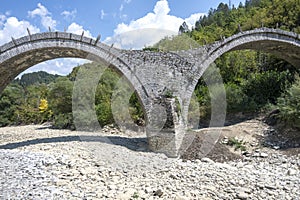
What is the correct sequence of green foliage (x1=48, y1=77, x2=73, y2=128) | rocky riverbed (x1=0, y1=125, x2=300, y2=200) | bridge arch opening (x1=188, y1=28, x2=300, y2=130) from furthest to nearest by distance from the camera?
green foliage (x1=48, y1=77, x2=73, y2=128)
bridge arch opening (x1=188, y1=28, x2=300, y2=130)
rocky riverbed (x1=0, y1=125, x2=300, y2=200)

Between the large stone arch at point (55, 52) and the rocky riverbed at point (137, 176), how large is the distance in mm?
2675

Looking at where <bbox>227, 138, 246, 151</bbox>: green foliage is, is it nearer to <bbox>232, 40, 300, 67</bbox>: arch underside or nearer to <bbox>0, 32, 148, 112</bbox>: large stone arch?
<bbox>0, 32, 148, 112</bbox>: large stone arch

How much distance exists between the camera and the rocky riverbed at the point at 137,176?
5446 mm

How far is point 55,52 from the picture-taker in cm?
905

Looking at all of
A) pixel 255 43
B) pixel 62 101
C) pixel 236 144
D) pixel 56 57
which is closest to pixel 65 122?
pixel 62 101

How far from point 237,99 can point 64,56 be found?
8676 mm

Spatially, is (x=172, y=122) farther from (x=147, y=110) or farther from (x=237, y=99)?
(x=237, y=99)

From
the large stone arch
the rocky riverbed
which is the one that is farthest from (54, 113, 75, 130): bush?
the rocky riverbed

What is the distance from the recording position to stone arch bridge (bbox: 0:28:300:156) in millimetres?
8312

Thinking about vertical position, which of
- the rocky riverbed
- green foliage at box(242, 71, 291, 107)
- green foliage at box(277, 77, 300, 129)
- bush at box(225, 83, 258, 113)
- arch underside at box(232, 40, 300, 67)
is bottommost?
the rocky riverbed

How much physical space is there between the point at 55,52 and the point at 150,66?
331 cm

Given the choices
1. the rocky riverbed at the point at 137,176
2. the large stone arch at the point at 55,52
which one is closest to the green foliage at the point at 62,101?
the large stone arch at the point at 55,52

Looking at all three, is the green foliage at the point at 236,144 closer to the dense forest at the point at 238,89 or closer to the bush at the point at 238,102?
the dense forest at the point at 238,89

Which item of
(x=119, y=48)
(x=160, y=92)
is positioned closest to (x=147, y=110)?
(x=160, y=92)
